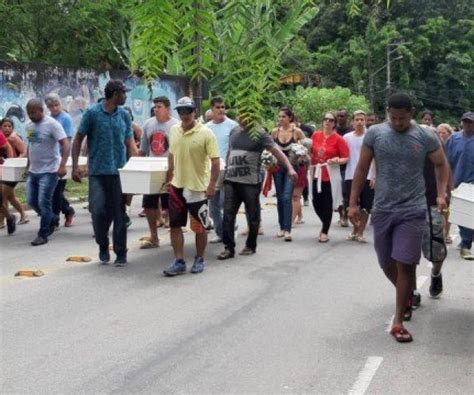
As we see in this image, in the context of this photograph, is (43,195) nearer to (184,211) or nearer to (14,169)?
(14,169)

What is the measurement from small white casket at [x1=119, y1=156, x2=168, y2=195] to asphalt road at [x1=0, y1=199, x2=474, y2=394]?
2.68ft

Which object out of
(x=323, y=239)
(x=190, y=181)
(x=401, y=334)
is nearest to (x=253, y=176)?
(x=190, y=181)

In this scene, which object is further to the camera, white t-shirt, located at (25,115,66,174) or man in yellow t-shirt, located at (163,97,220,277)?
white t-shirt, located at (25,115,66,174)

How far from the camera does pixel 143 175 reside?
27.4 feet

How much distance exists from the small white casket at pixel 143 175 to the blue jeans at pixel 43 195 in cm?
166

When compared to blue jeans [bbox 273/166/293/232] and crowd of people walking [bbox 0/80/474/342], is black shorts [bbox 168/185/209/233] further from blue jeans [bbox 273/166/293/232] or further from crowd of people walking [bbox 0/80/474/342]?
blue jeans [bbox 273/166/293/232]

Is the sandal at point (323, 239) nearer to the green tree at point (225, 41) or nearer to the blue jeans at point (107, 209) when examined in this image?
the blue jeans at point (107, 209)

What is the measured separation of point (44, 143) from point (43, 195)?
2.09 ft

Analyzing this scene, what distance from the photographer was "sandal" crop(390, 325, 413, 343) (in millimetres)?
5621

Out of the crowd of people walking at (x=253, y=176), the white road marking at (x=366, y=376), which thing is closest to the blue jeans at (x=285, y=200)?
the crowd of people walking at (x=253, y=176)

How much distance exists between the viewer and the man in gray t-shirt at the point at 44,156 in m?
9.52

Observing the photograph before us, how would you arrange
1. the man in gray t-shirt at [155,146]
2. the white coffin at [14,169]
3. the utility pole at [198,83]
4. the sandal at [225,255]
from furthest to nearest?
the white coffin at [14,169] < the man in gray t-shirt at [155,146] < the sandal at [225,255] < the utility pole at [198,83]

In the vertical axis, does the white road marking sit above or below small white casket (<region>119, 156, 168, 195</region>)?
below

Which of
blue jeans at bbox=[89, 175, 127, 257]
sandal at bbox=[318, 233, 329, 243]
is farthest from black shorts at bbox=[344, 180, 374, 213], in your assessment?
blue jeans at bbox=[89, 175, 127, 257]
